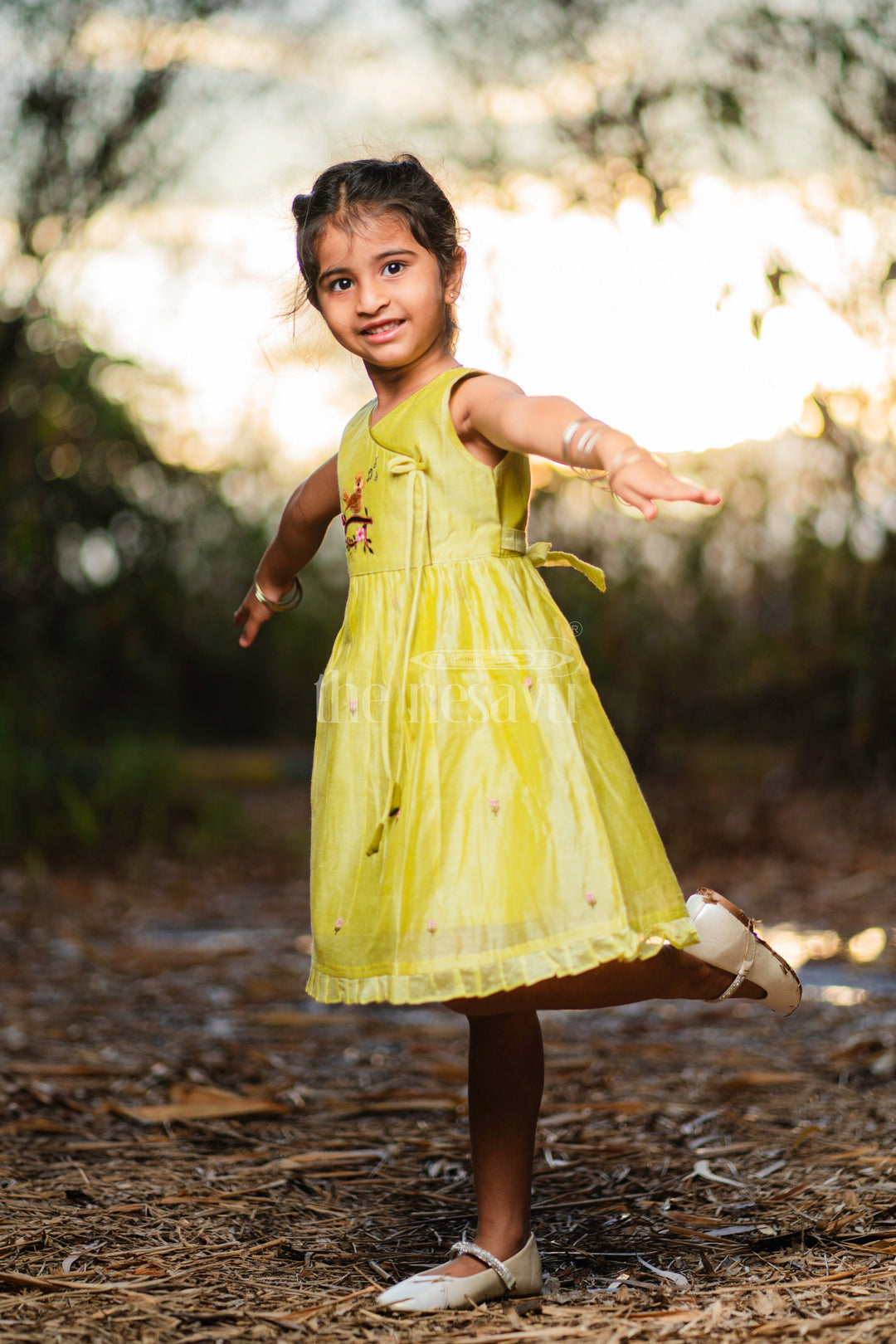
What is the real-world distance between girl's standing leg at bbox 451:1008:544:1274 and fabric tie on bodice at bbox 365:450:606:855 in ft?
1.17

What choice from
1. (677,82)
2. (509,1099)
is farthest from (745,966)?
(677,82)

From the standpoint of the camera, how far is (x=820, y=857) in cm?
574

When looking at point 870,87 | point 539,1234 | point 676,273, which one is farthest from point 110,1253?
point 870,87

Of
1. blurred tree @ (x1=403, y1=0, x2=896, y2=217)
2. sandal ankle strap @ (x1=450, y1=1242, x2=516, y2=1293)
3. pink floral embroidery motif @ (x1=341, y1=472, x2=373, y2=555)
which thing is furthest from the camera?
blurred tree @ (x1=403, y1=0, x2=896, y2=217)

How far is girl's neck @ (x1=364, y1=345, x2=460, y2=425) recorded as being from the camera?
1893 mm

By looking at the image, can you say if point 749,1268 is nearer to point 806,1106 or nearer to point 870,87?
point 806,1106

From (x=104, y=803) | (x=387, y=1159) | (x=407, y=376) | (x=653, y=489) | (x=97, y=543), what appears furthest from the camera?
(x=97, y=543)

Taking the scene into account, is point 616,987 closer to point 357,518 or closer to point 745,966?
point 745,966

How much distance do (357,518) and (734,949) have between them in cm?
85

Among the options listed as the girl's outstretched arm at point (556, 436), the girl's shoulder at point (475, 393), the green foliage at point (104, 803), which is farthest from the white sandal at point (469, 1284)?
the green foliage at point (104, 803)

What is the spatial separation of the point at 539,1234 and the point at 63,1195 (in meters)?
0.81

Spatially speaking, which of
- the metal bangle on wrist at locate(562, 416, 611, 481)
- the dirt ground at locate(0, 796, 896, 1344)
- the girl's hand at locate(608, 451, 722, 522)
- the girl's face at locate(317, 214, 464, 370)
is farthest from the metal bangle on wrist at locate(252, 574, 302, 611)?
the dirt ground at locate(0, 796, 896, 1344)

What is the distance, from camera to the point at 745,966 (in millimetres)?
1868

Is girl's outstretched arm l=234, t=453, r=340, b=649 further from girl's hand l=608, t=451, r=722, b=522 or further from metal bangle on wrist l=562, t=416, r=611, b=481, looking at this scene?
girl's hand l=608, t=451, r=722, b=522
